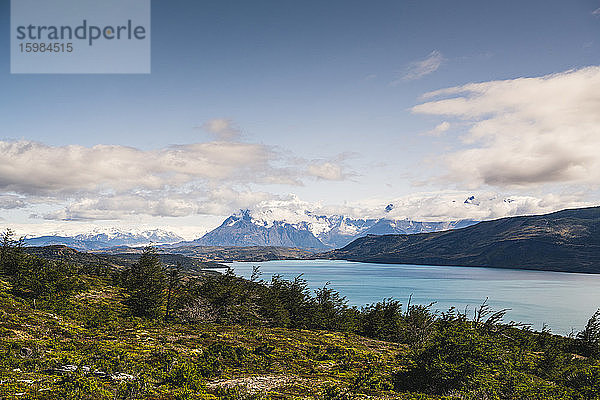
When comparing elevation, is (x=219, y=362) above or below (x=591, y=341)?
above

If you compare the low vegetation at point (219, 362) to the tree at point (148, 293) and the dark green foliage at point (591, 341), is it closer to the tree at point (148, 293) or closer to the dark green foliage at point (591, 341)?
the tree at point (148, 293)

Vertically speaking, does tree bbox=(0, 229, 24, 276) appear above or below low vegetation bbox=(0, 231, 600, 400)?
above

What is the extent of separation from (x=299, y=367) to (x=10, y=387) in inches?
895

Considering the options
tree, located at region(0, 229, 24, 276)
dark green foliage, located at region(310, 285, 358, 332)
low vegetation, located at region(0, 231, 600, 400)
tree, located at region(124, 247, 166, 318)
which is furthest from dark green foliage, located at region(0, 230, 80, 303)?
dark green foliage, located at region(310, 285, 358, 332)

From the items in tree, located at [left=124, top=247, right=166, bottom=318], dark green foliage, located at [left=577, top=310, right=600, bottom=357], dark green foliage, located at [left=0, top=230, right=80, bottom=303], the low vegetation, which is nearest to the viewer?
the low vegetation

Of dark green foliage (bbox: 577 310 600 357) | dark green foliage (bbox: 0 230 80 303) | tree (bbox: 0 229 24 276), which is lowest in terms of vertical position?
dark green foliage (bbox: 577 310 600 357)

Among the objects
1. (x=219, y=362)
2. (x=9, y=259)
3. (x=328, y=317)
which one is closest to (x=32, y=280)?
(x=9, y=259)

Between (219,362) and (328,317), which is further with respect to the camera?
(328,317)

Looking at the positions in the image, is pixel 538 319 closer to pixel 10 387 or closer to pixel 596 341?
pixel 596 341

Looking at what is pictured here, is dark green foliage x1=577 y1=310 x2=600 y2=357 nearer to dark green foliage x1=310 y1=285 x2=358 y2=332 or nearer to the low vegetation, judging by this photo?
the low vegetation

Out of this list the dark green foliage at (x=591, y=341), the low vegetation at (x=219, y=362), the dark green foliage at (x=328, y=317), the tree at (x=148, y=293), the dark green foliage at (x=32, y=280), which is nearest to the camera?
the low vegetation at (x=219, y=362)

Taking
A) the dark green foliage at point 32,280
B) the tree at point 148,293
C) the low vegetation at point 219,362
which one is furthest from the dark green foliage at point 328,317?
the dark green foliage at point 32,280

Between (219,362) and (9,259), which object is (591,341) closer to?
(219,362)

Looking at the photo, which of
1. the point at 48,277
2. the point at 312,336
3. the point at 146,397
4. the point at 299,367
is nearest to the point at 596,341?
the point at 312,336
